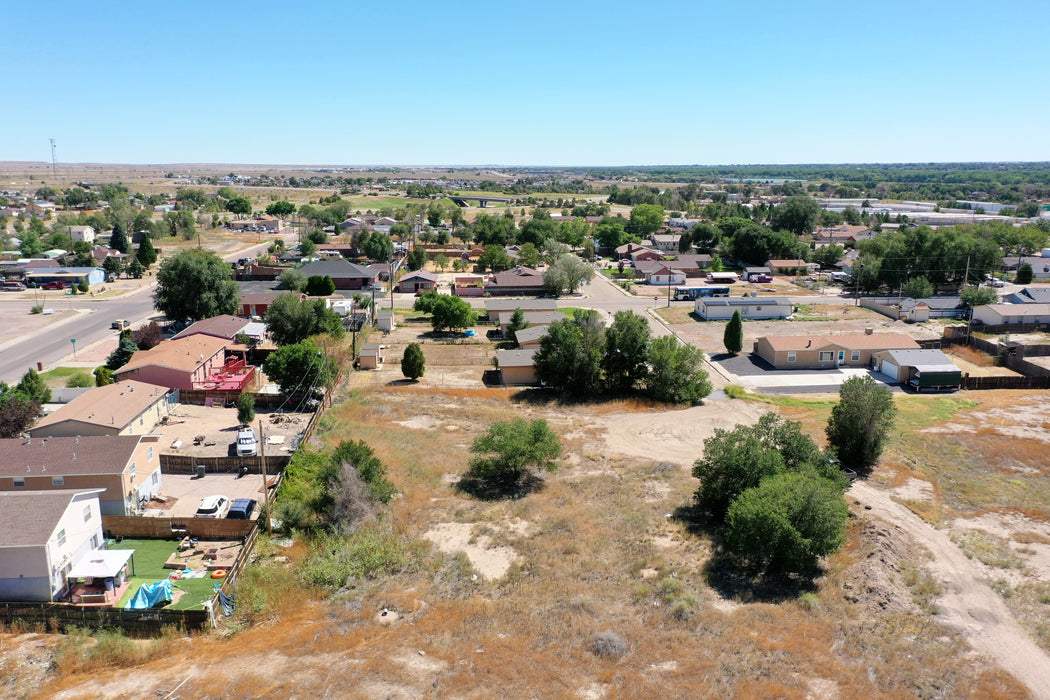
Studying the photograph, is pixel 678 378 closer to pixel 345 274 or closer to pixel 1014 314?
pixel 1014 314

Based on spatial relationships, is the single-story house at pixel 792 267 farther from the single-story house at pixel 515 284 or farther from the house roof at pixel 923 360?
the house roof at pixel 923 360

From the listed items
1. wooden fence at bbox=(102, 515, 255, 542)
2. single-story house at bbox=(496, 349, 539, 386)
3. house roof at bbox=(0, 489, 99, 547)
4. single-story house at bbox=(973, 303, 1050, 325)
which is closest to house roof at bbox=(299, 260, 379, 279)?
single-story house at bbox=(496, 349, 539, 386)

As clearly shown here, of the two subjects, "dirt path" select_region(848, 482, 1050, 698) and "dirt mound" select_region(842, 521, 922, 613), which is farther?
"dirt mound" select_region(842, 521, 922, 613)

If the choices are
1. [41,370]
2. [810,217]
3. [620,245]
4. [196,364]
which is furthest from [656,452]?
[810,217]

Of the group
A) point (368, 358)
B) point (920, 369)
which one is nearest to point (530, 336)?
point (368, 358)

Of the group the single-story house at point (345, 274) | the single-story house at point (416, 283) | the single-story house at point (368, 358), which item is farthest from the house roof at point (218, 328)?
the single-story house at point (416, 283)

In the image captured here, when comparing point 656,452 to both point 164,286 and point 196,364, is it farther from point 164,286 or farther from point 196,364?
point 164,286

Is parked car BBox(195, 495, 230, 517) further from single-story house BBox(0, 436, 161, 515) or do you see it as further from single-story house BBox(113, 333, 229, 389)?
single-story house BBox(113, 333, 229, 389)
